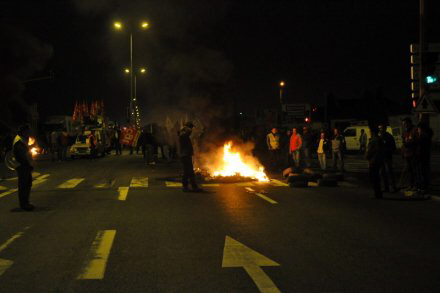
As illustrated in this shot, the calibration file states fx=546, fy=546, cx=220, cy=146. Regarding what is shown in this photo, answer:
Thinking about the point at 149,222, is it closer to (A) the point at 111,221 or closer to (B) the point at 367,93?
(A) the point at 111,221

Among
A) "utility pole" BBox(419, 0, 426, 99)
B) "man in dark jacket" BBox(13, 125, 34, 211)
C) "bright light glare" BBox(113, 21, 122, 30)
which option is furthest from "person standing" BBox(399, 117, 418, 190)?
"bright light glare" BBox(113, 21, 122, 30)

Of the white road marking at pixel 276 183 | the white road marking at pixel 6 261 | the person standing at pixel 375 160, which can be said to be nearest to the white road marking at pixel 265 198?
the person standing at pixel 375 160

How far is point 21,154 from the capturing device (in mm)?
11398

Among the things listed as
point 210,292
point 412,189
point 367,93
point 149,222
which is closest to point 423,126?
point 412,189

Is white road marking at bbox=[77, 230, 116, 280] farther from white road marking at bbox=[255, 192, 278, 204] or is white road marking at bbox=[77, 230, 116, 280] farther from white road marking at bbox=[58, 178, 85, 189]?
white road marking at bbox=[58, 178, 85, 189]

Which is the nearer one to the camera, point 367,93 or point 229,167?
point 229,167

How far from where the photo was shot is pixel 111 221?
32.1ft

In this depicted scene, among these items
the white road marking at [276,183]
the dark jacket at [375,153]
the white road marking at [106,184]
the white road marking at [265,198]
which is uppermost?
the dark jacket at [375,153]

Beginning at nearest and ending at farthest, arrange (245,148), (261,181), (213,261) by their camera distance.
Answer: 1. (213,261)
2. (261,181)
3. (245,148)

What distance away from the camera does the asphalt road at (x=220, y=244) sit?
573cm

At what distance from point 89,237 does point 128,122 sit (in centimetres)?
3564

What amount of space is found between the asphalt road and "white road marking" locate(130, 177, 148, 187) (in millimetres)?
3277

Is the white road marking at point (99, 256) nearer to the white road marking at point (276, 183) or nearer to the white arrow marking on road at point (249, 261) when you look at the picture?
the white arrow marking on road at point (249, 261)

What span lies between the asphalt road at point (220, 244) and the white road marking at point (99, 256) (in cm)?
1
